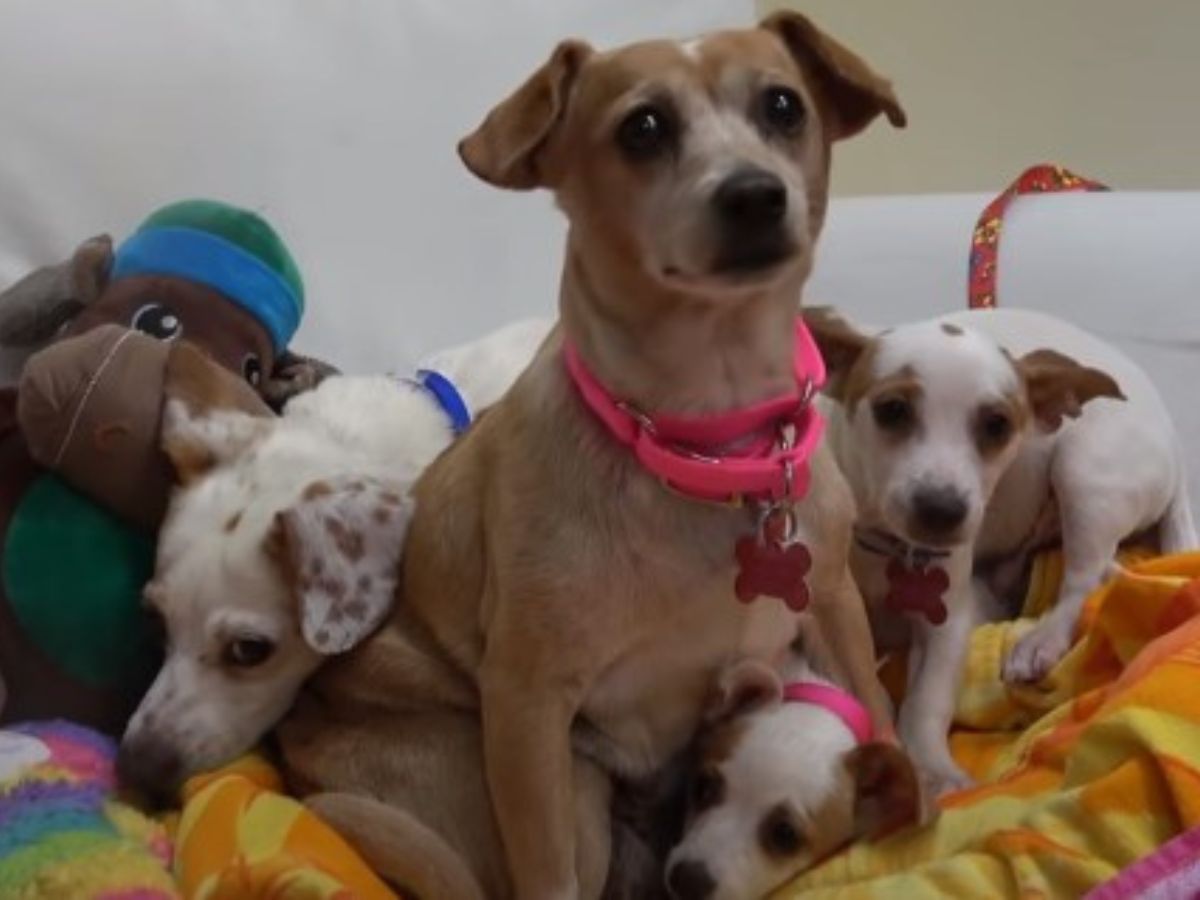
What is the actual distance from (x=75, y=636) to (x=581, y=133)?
610 mm

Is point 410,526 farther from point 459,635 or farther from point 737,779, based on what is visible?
point 737,779

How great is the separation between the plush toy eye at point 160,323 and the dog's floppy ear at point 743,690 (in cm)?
63

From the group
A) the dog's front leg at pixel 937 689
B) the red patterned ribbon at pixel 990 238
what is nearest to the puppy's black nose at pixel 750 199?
the dog's front leg at pixel 937 689

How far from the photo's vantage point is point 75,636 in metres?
1.34

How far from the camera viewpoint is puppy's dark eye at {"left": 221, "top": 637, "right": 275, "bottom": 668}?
1.33m

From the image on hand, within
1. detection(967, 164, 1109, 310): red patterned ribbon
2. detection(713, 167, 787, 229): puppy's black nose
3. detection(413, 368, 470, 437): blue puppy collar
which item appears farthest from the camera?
detection(967, 164, 1109, 310): red patterned ribbon

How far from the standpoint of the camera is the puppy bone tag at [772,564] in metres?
1.16

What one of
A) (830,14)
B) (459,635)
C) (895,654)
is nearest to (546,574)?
(459,635)

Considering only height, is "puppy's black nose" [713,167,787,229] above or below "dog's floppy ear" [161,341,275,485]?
above

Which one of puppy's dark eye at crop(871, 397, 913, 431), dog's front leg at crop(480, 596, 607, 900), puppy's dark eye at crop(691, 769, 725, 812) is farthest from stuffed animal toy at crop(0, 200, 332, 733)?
puppy's dark eye at crop(871, 397, 913, 431)

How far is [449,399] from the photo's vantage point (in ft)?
5.39

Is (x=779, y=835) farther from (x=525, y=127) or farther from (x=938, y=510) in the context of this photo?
(x=525, y=127)

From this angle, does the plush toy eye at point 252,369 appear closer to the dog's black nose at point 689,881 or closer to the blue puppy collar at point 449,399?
the blue puppy collar at point 449,399

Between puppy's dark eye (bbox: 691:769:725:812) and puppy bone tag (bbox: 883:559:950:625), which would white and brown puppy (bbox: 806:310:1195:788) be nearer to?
puppy bone tag (bbox: 883:559:950:625)
